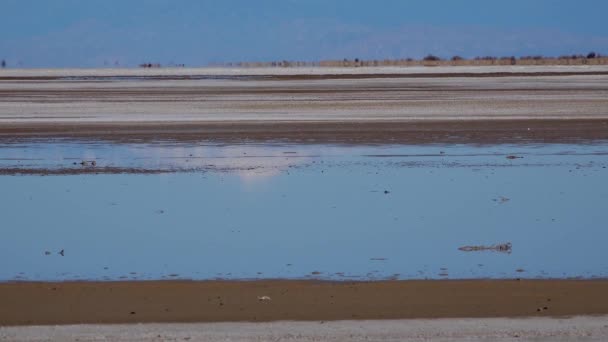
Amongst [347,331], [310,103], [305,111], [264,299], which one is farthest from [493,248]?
[310,103]

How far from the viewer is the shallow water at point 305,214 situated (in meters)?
11.0

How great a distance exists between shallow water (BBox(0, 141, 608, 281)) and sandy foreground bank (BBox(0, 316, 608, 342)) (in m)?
1.75

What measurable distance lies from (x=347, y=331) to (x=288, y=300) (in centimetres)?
122

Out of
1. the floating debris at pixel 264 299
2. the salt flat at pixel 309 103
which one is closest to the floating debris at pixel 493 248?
the floating debris at pixel 264 299

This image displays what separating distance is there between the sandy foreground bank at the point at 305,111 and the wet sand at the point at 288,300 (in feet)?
50.7

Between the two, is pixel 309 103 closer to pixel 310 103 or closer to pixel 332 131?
pixel 310 103

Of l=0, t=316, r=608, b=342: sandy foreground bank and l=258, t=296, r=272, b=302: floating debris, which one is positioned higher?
l=0, t=316, r=608, b=342: sandy foreground bank

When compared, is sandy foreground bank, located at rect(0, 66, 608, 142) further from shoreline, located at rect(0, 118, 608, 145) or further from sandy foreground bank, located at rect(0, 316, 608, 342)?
sandy foreground bank, located at rect(0, 316, 608, 342)

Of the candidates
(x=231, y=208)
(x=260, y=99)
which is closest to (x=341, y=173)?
(x=231, y=208)

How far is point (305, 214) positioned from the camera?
14.3 m

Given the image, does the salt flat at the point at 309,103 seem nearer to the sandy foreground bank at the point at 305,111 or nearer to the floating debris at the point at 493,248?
the sandy foreground bank at the point at 305,111

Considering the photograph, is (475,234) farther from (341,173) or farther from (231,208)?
(341,173)

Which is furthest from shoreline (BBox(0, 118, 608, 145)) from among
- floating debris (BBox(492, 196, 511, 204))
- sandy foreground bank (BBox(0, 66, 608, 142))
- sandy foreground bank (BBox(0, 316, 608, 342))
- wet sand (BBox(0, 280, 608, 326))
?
sandy foreground bank (BBox(0, 316, 608, 342))

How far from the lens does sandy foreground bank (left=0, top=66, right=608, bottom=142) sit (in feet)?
91.1
